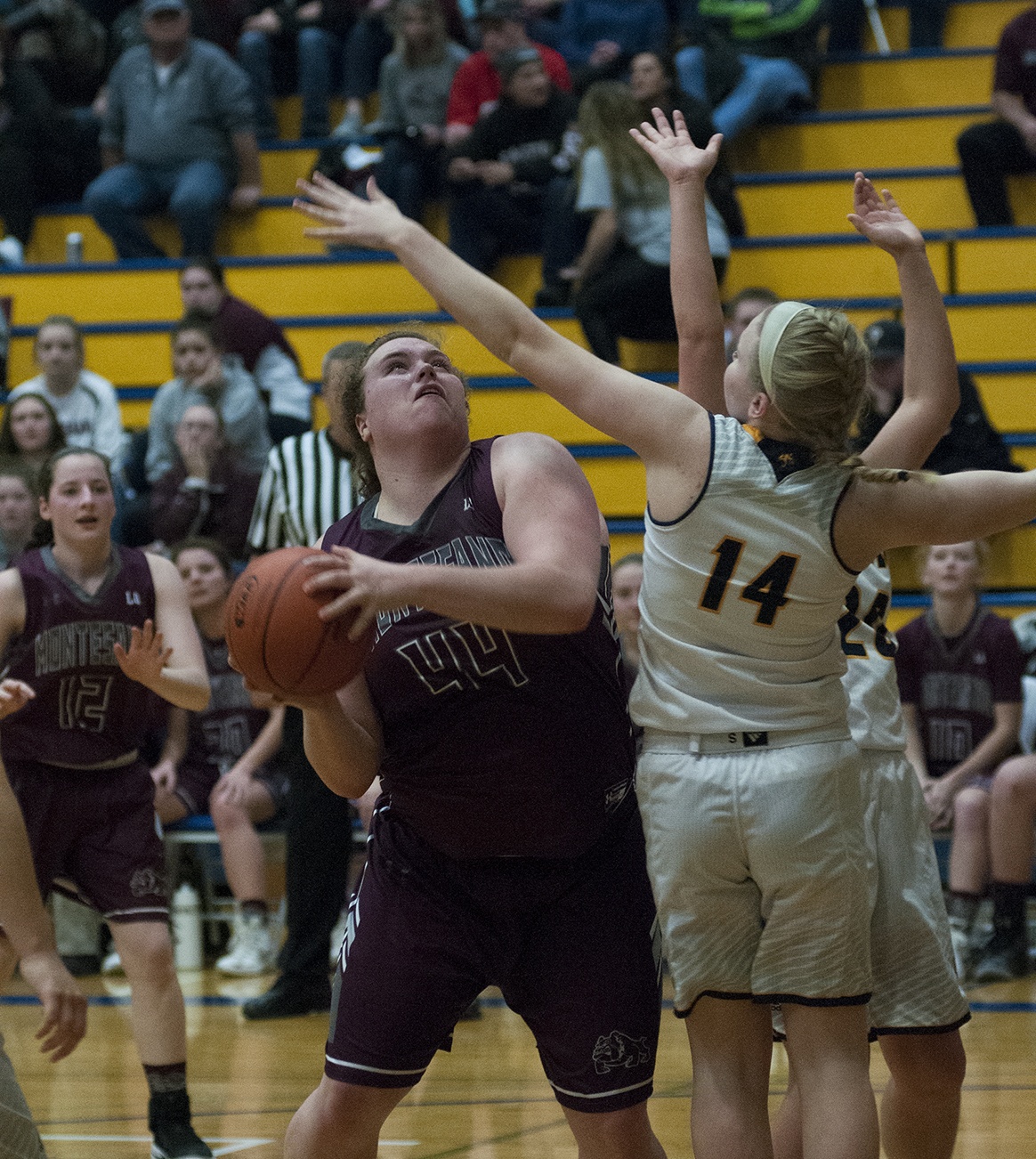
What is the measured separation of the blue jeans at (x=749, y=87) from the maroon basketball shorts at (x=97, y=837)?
632 centimetres

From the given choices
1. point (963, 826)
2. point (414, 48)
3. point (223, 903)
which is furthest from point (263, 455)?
point (963, 826)

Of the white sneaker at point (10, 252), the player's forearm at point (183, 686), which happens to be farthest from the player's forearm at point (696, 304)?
the white sneaker at point (10, 252)

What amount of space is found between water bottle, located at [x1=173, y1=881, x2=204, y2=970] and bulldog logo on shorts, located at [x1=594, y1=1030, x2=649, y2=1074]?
15.1 feet

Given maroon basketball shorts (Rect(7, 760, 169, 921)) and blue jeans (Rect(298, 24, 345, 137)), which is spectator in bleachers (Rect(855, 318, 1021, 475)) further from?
blue jeans (Rect(298, 24, 345, 137))

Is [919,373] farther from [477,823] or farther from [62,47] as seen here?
[62,47]

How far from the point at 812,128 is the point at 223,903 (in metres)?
5.85

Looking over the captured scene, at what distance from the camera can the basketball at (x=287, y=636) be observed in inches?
108

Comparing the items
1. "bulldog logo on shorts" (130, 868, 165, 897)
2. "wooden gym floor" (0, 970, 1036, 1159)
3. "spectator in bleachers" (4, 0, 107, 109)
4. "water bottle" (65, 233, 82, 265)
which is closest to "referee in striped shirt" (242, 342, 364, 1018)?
"wooden gym floor" (0, 970, 1036, 1159)

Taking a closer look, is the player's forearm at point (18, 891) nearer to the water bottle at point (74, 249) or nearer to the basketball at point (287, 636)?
the basketball at point (287, 636)

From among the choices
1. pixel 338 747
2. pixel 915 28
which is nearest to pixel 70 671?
pixel 338 747

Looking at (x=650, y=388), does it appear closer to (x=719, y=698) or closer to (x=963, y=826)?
(x=719, y=698)

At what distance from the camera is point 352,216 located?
2963 millimetres

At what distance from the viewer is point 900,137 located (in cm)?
1041

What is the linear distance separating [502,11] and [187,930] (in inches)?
222
